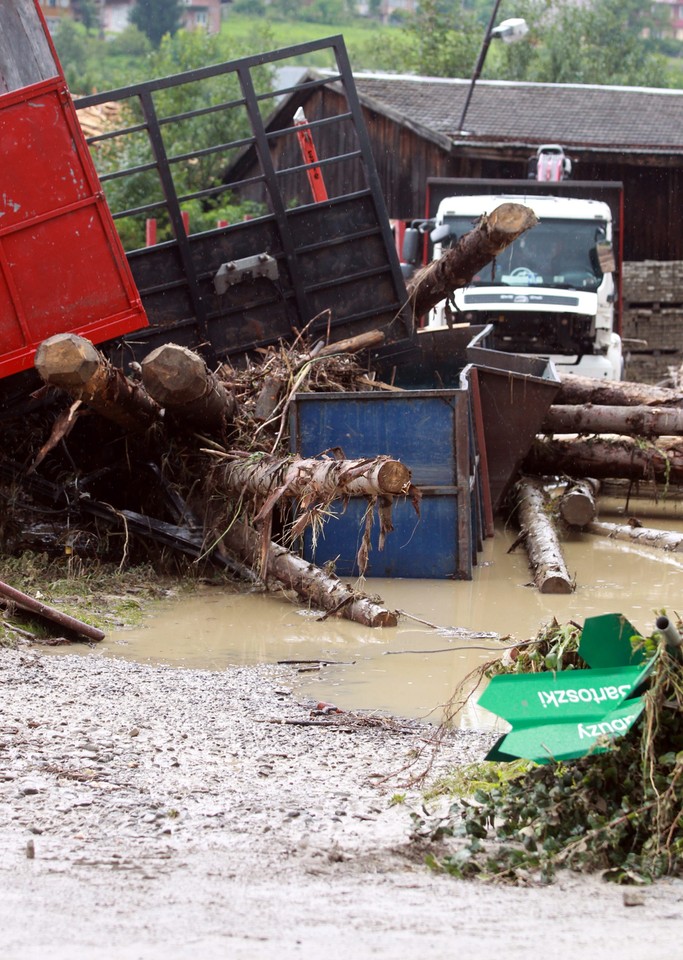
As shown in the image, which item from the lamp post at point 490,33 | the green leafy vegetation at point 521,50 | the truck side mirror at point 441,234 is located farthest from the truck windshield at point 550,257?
the green leafy vegetation at point 521,50

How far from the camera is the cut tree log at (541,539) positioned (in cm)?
881

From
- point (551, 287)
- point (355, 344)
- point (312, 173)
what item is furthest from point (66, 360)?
point (551, 287)

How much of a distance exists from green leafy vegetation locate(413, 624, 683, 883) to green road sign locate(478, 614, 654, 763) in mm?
84

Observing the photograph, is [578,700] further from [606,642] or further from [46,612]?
[46,612]

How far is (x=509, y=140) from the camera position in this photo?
2328 cm

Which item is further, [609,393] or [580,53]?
[580,53]

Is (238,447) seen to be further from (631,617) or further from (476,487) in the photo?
(631,617)

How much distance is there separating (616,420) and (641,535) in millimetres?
1368

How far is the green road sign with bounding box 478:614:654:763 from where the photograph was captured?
3770mm

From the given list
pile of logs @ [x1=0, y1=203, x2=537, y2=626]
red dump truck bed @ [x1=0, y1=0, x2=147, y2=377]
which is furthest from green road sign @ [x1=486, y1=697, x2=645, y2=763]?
red dump truck bed @ [x1=0, y1=0, x2=147, y2=377]

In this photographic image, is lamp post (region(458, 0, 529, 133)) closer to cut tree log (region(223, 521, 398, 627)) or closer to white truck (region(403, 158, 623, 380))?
white truck (region(403, 158, 623, 380))

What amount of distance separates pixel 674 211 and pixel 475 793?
22.3 meters

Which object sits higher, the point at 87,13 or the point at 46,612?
the point at 87,13

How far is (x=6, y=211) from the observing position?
27.3 ft
